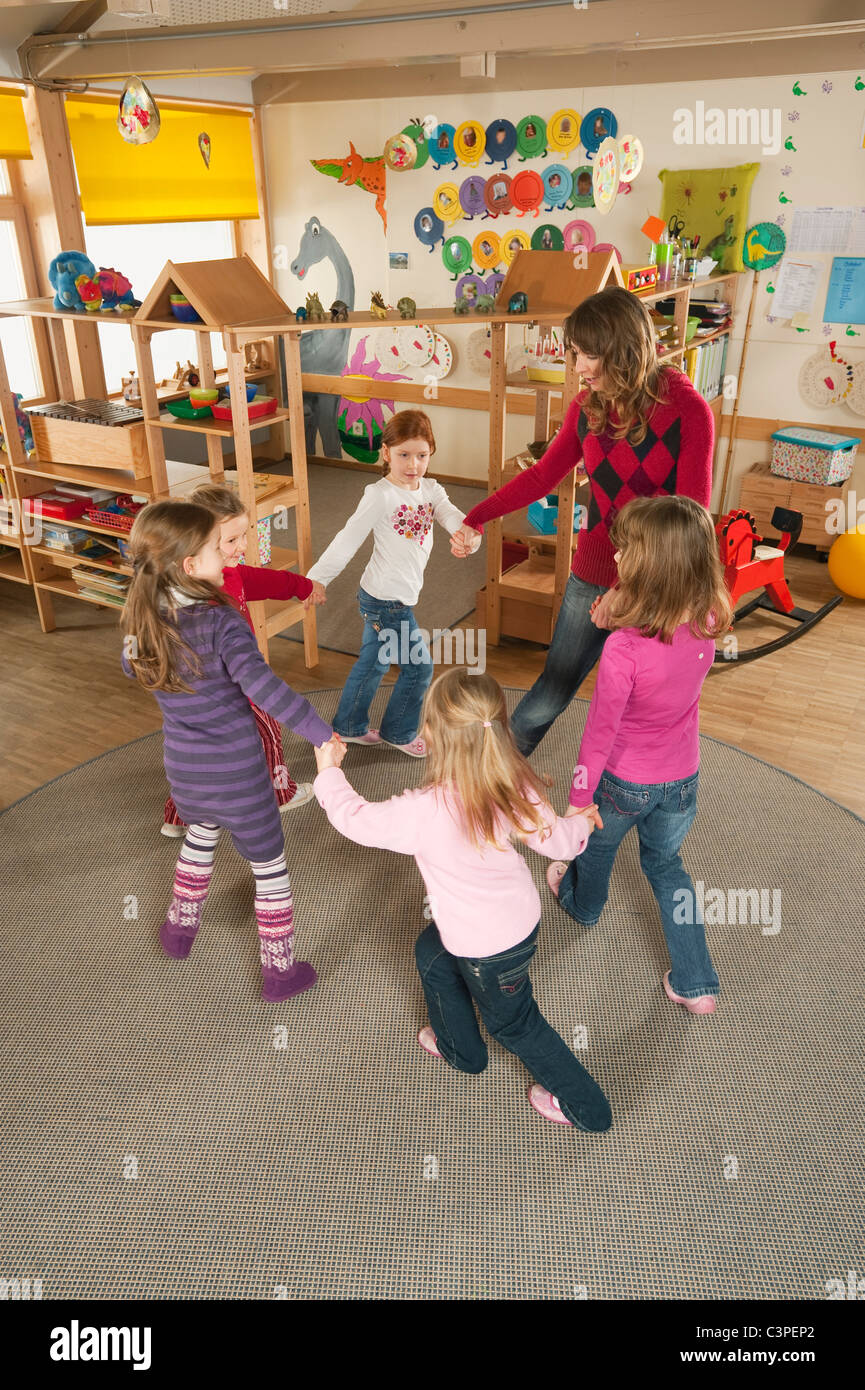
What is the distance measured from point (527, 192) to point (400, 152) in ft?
3.30

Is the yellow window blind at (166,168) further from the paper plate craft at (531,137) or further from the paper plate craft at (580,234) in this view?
the paper plate craft at (580,234)

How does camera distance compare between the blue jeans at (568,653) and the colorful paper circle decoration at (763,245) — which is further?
the colorful paper circle decoration at (763,245)

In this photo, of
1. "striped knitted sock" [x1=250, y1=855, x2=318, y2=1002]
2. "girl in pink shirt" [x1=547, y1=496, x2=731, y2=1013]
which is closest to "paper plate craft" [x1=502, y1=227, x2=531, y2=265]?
"girl in pink shirt" [x1=547, y1=496, x2=731, y2=1013]

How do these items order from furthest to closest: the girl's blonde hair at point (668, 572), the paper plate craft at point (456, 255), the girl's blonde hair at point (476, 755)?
the paper plate craft at point (456, 255), the girl's blonde hair at point (668, 572), the girl's blonde hair at point (476, 755)

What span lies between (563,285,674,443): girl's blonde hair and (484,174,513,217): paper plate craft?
14.0 ft

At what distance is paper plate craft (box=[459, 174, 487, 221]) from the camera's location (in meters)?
6.39

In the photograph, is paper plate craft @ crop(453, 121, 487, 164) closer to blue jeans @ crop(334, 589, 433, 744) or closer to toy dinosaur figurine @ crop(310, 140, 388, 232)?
toy dinosaur figurine @ crop(310, 140, 388, 232)

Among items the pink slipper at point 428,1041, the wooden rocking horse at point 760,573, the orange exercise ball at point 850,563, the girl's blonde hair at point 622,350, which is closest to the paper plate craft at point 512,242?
the wooden rocking horse at point 760,573

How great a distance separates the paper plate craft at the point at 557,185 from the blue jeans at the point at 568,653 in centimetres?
418

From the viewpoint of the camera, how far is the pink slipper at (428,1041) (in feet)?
8.07

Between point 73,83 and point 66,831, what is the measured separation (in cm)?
433

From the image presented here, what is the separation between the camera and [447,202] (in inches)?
258

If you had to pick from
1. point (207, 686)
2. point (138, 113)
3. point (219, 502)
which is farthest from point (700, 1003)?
point (138, 113)
